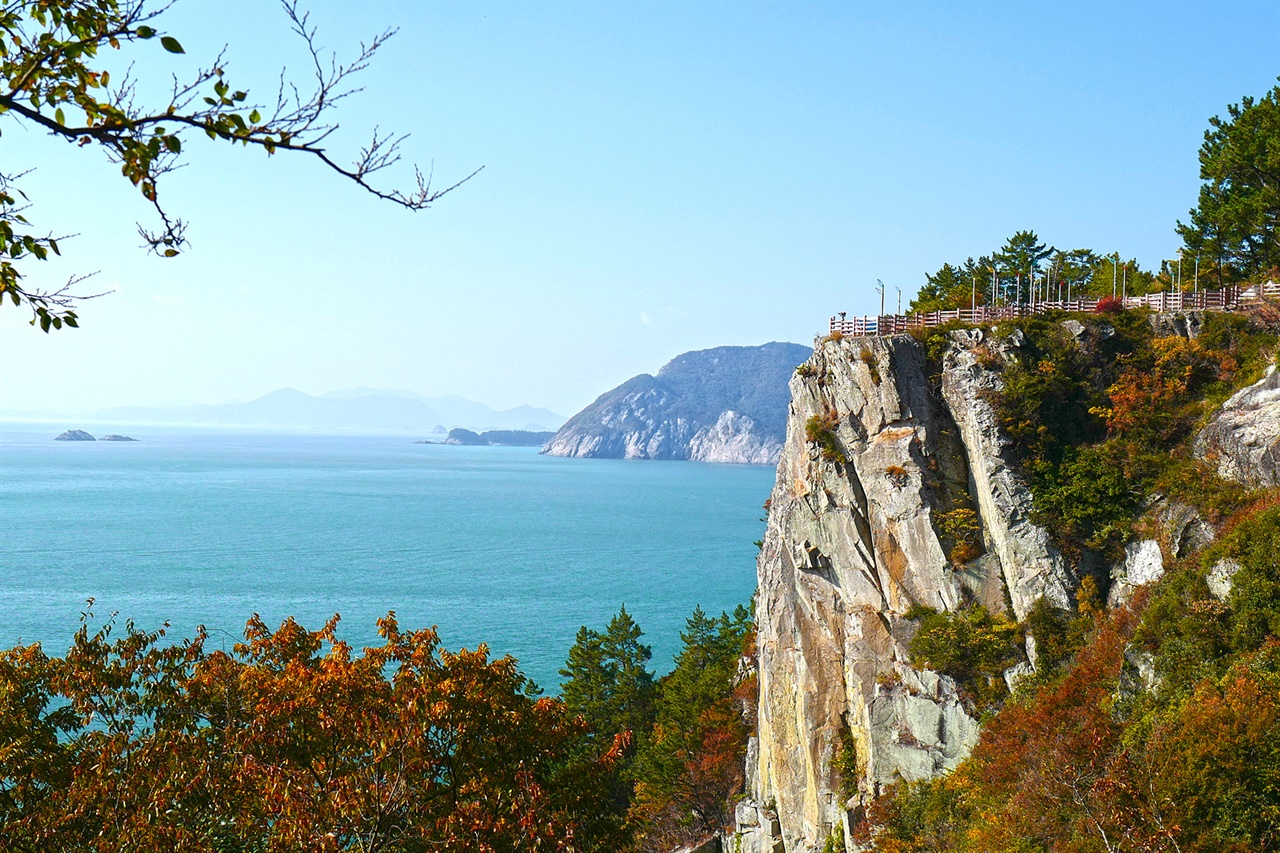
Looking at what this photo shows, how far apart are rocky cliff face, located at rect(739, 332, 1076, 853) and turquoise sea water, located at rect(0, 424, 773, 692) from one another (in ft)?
85.9

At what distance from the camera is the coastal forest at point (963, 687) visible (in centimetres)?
1099

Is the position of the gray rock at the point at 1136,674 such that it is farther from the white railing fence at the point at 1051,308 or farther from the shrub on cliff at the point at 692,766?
the shrub on cliff at the point at 692,766

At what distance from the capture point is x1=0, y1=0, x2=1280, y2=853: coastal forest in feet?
36.1

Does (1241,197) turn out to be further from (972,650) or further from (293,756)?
(293,756)

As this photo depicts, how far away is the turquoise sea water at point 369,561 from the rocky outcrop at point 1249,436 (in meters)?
41.0

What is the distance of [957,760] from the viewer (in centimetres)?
2766

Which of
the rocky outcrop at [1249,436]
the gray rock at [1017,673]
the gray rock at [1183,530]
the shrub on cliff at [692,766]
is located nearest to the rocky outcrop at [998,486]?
the gray rock at [1017,673]

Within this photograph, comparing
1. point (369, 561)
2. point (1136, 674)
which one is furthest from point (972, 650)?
point (369, 561)

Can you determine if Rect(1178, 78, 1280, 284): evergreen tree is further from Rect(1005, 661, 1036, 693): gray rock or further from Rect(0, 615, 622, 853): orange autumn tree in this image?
Rect(0, 615, 622, 853): orange autumn tree

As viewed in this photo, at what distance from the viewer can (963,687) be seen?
91.9 ft

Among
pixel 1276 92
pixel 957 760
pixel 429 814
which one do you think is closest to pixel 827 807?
pixel 957 760

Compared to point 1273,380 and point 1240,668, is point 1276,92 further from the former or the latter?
point 1240,668

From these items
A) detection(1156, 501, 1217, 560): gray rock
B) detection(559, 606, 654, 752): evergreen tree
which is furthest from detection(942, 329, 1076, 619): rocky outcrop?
detection(559, 606, 654, 752): evergreen tree

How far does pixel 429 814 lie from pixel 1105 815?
12.8m
